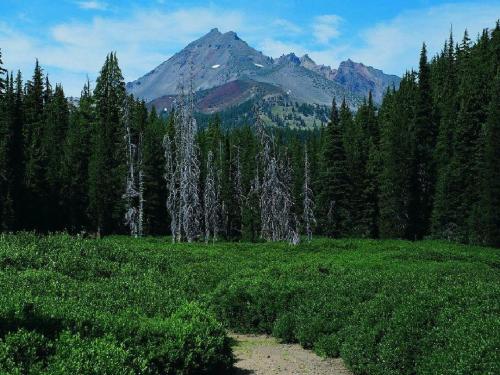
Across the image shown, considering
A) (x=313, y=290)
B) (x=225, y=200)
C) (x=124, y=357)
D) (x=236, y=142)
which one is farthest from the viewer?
(x=236, y=142)

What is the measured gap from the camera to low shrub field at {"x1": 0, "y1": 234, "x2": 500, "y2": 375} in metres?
8.29

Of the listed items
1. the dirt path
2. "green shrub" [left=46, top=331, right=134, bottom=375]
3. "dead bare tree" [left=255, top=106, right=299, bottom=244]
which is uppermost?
"dead bare tree" [left=255, top=106, right=299, bottom=244]

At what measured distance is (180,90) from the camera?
144ft

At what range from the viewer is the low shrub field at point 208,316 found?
326 inches

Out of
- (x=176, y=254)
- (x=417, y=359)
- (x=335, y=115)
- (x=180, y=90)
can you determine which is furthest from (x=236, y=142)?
(x=417, y=359)

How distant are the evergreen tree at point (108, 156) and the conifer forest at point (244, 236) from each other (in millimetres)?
198

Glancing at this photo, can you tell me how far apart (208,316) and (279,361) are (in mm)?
2647

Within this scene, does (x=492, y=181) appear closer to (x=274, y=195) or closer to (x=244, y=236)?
(x=274, y=195)

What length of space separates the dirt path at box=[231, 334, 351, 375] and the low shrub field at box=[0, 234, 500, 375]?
1.40ft

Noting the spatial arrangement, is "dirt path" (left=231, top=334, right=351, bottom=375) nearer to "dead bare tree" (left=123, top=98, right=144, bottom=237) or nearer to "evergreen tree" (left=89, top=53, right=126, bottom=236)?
A: "dead bare tree" (left=123, top=98, right=144, bottom=237)

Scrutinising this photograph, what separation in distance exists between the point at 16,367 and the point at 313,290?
1007 cm

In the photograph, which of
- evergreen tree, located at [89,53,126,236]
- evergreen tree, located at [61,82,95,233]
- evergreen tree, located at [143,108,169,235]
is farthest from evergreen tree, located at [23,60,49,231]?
evergreen tree, located at [143,108,169,235]

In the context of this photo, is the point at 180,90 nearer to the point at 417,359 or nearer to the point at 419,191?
the point at 419,191

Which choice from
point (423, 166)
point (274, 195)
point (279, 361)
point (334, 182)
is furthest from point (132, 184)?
point (279, 361)
